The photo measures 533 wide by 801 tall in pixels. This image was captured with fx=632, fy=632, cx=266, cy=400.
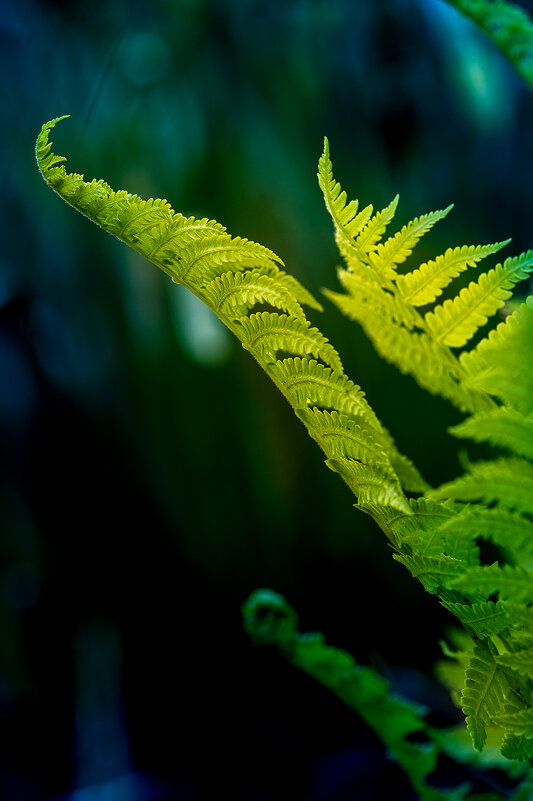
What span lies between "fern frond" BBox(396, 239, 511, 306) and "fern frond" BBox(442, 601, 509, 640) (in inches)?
5.3

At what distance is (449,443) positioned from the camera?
1171mm

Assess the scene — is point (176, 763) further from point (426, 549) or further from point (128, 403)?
point (426, 549)

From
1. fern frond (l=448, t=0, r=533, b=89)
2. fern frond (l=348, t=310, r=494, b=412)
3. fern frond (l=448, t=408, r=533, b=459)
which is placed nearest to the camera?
fern frond (l=448, t=408, r=533, b=459)

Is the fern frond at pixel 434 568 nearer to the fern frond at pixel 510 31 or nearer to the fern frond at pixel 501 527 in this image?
the fern frond at pixel 501 527

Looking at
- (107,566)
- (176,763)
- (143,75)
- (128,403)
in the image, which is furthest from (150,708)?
(143,75)

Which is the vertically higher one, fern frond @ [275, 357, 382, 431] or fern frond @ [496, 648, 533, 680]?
fern frond @ [275, 357, 382, 431]

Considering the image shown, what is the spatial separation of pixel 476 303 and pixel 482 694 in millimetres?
168

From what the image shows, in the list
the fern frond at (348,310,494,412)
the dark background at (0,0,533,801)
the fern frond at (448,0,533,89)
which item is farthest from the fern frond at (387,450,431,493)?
the dark background at (0,0,533,801)

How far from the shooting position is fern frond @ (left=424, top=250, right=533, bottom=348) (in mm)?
281

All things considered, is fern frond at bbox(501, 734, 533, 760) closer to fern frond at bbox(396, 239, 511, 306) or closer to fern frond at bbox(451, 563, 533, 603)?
fern frond at bbox(451, 563, 533, 603)

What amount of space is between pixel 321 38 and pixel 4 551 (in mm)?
1084

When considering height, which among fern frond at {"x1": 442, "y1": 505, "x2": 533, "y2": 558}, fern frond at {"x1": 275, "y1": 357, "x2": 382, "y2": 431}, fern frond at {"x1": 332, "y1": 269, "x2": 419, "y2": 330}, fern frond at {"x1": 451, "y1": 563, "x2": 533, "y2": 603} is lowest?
fern frond at {"x1": 451, "y1": 563, "x2": 533, "y2": 603}

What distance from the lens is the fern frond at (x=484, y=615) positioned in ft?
0.84

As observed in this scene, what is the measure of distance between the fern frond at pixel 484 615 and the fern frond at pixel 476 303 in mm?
116
